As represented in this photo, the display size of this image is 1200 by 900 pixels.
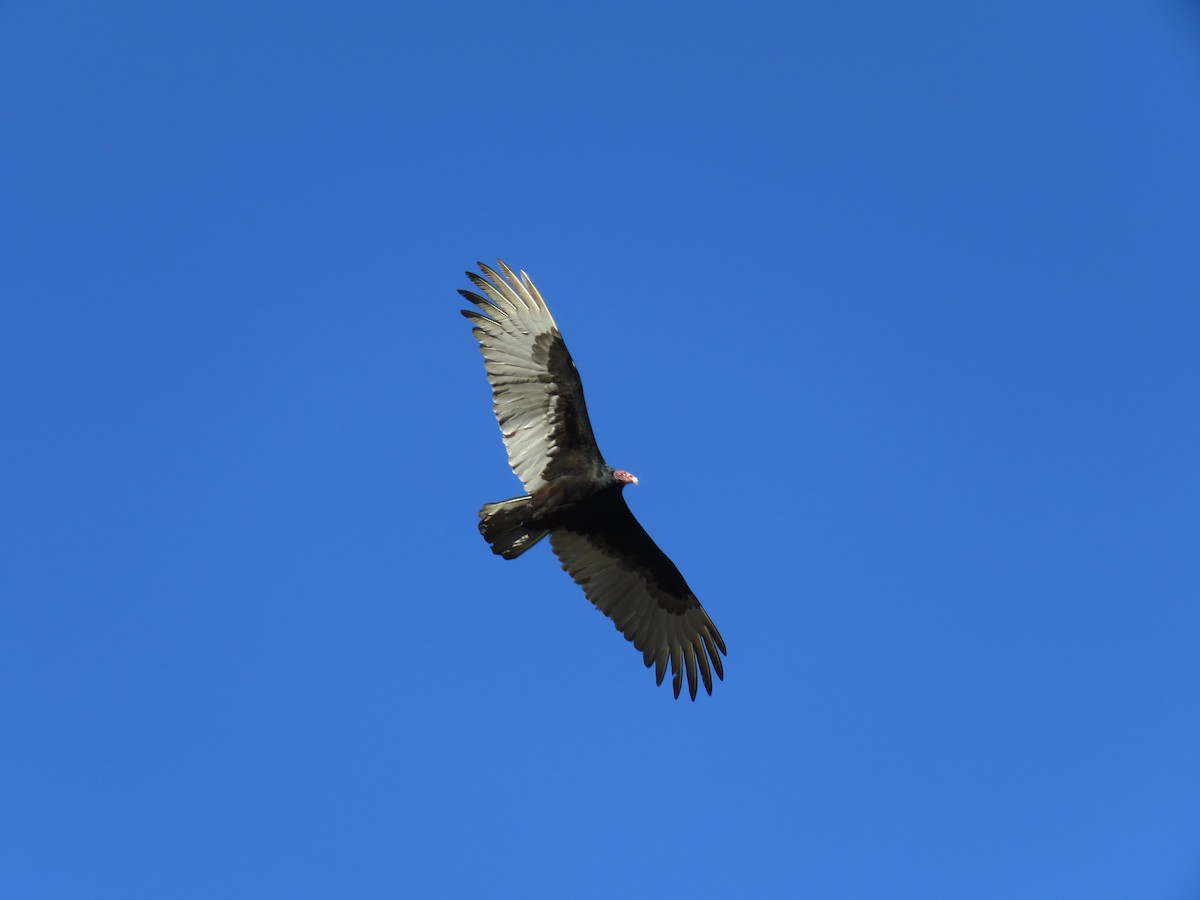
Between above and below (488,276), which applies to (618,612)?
below

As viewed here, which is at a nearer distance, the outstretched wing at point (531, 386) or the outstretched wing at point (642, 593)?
the outstretched wing at point (531, 386)

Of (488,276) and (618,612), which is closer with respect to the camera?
(488,276)

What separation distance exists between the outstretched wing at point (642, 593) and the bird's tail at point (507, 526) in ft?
2.28

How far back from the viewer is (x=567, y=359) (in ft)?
36.6

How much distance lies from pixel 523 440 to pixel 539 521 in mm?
846

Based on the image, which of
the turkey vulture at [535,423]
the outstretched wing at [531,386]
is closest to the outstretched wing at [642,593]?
the turkey vulture at [535,423]

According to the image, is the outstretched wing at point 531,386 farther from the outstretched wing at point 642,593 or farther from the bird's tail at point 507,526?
the outstretched wing at point 642,593

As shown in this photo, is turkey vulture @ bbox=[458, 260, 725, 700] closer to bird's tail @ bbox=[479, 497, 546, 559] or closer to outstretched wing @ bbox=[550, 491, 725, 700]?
bird's tail @ bbox=[479, 497, 546, 559]

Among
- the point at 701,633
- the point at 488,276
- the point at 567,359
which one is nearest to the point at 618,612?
the point at 701,633

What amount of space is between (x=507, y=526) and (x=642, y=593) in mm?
2035

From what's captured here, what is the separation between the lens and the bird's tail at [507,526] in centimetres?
1112

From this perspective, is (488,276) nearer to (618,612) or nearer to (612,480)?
(612,480)

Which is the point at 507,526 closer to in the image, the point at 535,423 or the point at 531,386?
the point at 535,423

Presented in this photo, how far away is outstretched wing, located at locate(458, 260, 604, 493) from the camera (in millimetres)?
11172
